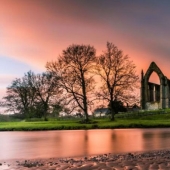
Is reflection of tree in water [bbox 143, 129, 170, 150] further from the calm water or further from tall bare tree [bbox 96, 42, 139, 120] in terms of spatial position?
tall bare tree [bbox 96, 42, 139, 120]

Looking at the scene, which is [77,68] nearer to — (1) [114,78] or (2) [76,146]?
(1) [114,78]

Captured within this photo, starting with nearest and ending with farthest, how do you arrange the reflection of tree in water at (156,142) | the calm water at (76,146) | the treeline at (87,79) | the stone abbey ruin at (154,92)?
1. the calm water at (76,146)
2. the reflection of tree in water at (156,142)
3. the treeline at (87,79)
4. the stone abbey ruin at (154,92)

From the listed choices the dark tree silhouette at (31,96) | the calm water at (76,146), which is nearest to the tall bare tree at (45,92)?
the dark tree silhouette at (31,96)

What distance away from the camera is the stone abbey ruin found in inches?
3452

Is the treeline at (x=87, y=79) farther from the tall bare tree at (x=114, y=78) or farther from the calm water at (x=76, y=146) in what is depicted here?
the calm water at (x=76, y=146)

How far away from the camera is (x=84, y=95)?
57.0 m

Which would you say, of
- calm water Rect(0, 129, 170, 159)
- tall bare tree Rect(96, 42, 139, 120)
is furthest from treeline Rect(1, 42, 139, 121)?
calm water Rect(0, 129, 170, 159)

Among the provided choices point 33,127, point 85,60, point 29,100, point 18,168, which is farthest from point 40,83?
point 18,168

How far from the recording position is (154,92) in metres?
95.1

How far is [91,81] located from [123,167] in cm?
4764

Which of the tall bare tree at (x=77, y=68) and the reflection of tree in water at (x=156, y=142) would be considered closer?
the reflection of tree in water at (x=156, y=142)

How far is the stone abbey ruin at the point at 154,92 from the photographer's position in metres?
87.7

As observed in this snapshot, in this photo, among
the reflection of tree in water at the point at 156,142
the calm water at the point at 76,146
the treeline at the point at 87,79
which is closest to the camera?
the calm water at the point at 76,146

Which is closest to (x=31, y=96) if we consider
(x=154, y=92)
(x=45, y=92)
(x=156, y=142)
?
(x=45, y=92)
